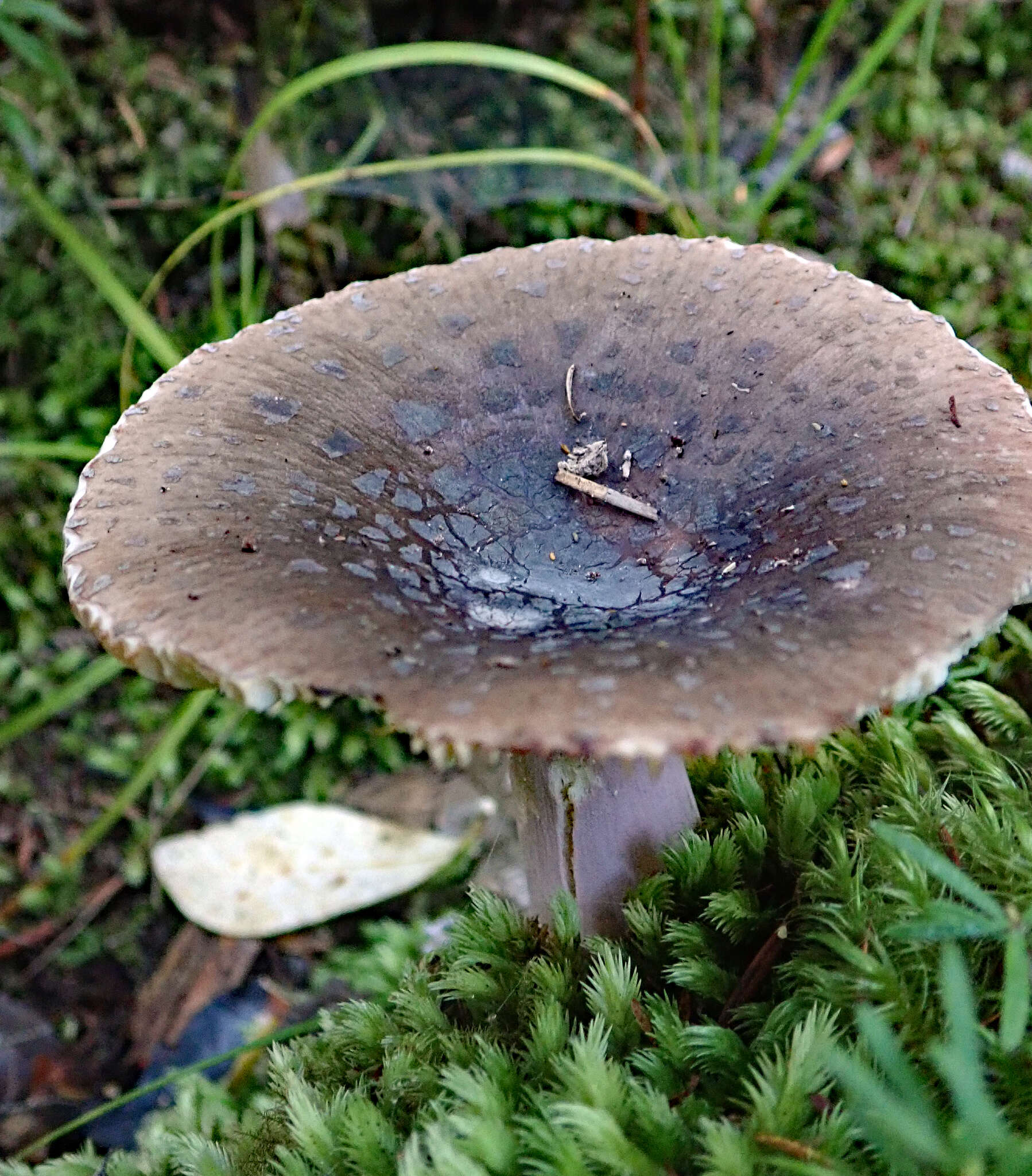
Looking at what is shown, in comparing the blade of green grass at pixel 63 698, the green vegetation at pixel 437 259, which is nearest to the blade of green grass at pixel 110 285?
the green vegetation at pixel 437 259

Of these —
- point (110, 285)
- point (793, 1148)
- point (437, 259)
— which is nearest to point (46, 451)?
point (110, 285)

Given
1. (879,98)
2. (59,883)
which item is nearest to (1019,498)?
(879,98)

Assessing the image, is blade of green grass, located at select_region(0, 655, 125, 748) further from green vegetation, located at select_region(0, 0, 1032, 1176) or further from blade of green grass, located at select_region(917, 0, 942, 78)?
blade of green grass, located at select_region(917, 0, 942, 78)

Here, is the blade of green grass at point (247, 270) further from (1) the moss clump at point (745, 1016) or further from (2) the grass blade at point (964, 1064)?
(2) the grass blade at point (964, 1064)

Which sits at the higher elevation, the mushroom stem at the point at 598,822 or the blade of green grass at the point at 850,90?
the blade of green grass at the point at 850,90

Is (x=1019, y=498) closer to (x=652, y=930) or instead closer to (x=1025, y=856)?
(x=1025, y=856)

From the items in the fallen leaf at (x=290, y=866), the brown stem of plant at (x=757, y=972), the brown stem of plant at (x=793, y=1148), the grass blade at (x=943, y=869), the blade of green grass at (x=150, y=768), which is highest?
the grass blade at (x=943, y=869)

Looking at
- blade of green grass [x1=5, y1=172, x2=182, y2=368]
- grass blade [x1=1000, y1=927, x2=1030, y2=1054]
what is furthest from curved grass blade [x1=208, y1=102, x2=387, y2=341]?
grass blade [x1=1000, y1=927, x2=1030, y2=1054]
